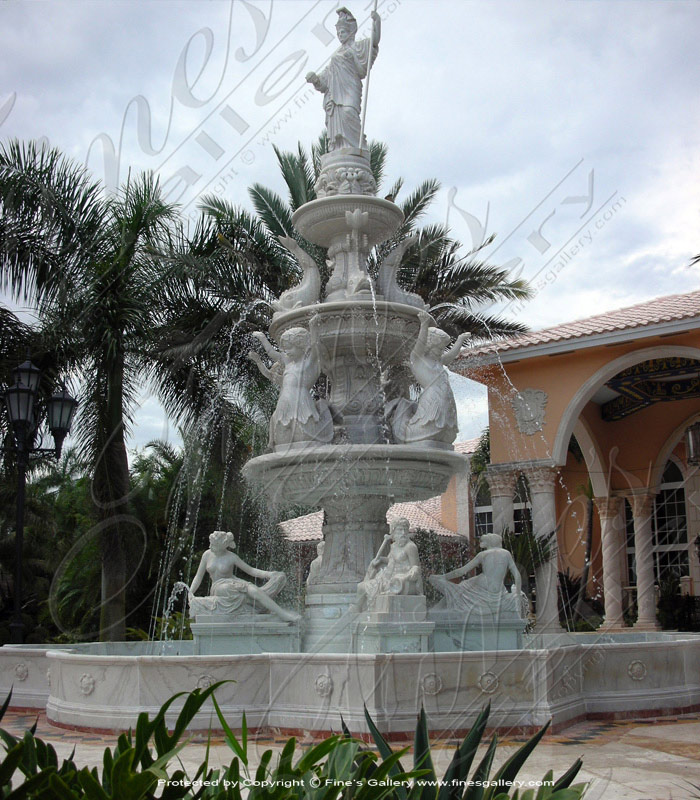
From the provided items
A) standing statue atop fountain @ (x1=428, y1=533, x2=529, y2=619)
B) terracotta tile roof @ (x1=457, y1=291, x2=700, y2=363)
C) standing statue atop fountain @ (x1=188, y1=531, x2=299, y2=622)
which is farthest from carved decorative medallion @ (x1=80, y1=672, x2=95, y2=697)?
terracotta tile roof @ (x1=457, y1=291, x2=700, y2=363)

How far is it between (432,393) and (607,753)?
3.94m

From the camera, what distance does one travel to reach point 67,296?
12.8 meters

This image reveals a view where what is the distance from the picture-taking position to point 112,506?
39.9 ft

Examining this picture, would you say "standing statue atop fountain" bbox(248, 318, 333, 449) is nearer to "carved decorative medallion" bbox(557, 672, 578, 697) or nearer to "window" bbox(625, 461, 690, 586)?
"carved decorative medallion" bbox(557, 672, 578, 697)

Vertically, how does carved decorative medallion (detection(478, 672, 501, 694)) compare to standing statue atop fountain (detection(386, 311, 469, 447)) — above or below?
below

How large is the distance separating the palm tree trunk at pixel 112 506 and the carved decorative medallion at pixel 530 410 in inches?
299

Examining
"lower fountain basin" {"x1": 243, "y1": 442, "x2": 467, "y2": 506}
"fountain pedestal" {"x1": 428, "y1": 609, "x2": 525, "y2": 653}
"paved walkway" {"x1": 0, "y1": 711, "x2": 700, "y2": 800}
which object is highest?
"lower fountain basin" {"x1": 243, "y1": 442, "x2": 467, "y2": 506}

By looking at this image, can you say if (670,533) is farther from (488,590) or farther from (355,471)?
(355,471)

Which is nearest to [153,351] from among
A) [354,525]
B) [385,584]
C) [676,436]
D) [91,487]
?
[91,487]

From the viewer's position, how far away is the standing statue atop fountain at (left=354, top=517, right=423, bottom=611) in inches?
299

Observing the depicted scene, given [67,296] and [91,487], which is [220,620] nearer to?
[91,487]

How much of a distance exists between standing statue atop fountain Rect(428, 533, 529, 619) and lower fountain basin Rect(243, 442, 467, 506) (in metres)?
0.80

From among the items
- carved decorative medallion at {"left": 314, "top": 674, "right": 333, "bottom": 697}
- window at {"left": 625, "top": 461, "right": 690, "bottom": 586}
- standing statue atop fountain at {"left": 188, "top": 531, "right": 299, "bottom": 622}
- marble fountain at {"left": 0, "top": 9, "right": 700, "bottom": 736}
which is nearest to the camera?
carved decorative medallion at {"left": 314, "top": 674, "right": 333, "bottom": 697}

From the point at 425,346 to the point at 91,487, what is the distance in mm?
5661
